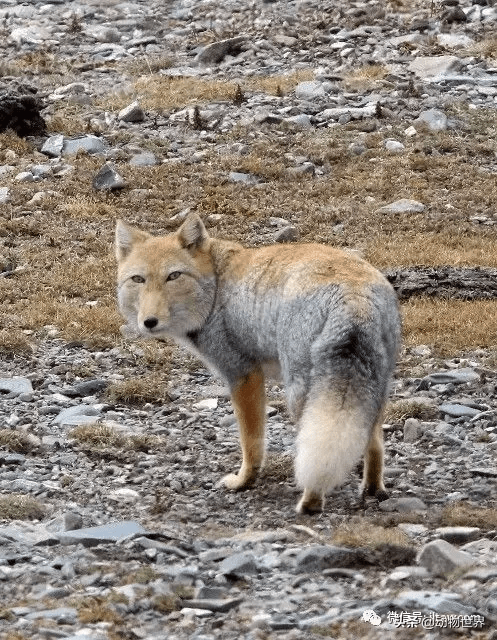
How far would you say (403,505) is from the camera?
7.76 metres

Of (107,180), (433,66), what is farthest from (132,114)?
(433,66)

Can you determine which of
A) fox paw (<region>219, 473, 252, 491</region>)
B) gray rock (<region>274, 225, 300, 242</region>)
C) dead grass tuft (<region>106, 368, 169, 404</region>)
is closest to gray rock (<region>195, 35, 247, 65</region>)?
gray rock (<region>274, 225, 300, 242</region>)

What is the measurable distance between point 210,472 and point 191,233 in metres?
1.76

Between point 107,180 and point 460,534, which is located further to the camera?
point 107,180

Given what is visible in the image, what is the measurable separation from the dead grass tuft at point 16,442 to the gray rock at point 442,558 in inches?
153

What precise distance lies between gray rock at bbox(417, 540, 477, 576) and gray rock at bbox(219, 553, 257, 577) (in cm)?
86

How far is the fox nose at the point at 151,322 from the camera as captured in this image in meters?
8.36

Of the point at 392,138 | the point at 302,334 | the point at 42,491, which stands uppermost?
the point at 302,334

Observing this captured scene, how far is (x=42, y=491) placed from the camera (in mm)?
8109

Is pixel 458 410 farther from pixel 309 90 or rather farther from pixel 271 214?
pixel 309 90

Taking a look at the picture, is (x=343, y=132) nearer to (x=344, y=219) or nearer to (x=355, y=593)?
(x=344, y=219)

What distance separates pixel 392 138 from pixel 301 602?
640 inches

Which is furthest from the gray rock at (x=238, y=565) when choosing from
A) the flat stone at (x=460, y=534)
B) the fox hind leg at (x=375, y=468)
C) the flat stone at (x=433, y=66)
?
the flat stone at (x=433, y=66)

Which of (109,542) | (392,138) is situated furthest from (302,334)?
(392,138)
